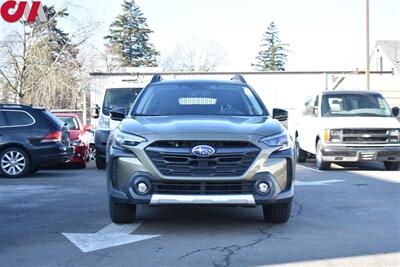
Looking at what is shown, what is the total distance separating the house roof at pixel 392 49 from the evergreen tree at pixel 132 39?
27245 mm

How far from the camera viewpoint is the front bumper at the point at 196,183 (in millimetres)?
6316

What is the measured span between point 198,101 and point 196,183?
1.78 meters

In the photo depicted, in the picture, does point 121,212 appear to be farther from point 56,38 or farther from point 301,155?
point 56,38

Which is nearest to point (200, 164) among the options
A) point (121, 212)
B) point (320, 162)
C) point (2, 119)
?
point (121, 212)

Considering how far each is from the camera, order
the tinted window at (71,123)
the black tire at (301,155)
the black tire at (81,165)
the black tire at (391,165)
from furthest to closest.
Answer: the black tire at (301,155) < the tinted window at (71,123) < the black tire at (81,165) < the black tire at (391,165)

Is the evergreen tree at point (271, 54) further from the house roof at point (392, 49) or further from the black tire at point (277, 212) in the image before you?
the black tire at point (277, 212)

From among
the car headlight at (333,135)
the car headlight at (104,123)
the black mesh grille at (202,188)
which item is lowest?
the black mesh grille at (202,188)


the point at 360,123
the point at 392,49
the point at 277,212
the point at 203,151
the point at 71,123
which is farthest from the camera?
the point at 392,49

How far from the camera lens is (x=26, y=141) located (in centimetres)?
1290

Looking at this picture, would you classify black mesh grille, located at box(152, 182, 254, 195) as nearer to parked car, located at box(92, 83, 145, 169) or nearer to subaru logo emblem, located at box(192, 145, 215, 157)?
subaru logo emblem, located at box(192, 145, 215, 157)

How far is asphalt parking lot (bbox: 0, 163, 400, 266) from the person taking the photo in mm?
5578

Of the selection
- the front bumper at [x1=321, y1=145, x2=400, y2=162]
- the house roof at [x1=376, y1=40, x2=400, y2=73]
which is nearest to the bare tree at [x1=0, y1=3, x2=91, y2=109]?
the front bumper at [x1=321, y1=145, x2=400, y2=162]

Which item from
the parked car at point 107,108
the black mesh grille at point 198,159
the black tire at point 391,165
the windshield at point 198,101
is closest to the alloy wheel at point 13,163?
the parked car at point 107,108

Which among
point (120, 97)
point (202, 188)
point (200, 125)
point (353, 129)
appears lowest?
point (202, 188)
